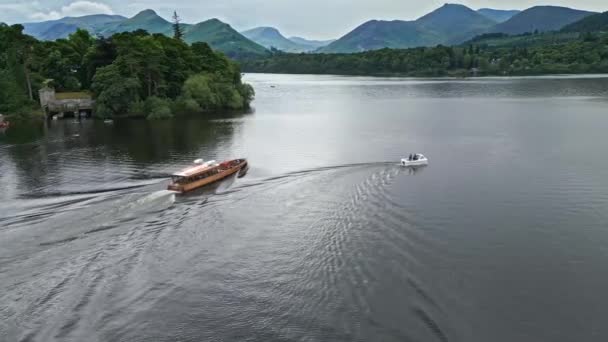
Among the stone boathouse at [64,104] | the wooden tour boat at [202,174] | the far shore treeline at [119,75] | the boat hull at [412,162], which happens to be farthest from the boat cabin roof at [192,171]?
the stone boathouse at [64,104]

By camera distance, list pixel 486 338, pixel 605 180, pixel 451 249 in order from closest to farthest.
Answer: pixel 486 338 → pixel 451 249 → pixel 605 180

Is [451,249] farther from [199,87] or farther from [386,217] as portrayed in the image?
[199,87]

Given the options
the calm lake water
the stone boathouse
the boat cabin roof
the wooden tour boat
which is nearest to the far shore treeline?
the stone boathouse

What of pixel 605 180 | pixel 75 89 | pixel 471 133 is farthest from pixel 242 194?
pixel 75 89

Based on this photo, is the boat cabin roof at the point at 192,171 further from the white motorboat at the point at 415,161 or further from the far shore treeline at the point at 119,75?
the far shore treeline at the point at 119,75

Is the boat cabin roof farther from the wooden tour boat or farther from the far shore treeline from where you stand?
the far shore treeline

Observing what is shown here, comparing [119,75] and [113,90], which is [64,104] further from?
[119,75]

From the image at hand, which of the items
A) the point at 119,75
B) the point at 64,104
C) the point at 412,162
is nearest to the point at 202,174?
the point at 412,162
